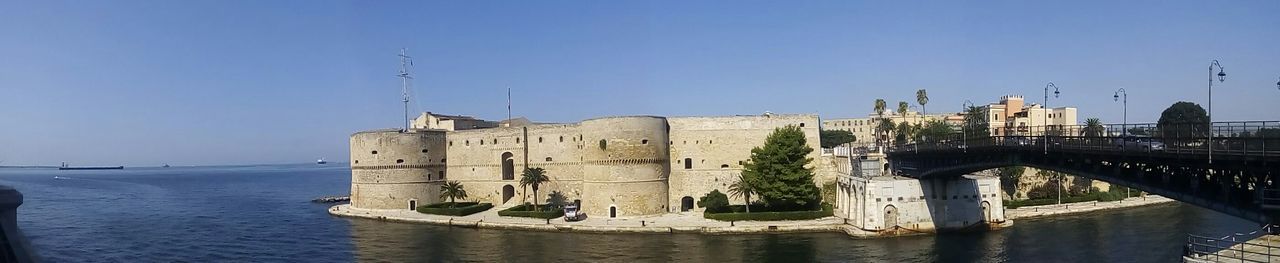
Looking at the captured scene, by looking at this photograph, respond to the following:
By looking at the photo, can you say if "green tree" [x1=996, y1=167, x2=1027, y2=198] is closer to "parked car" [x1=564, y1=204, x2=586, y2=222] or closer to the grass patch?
the grass patch

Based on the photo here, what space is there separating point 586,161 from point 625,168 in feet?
11.4

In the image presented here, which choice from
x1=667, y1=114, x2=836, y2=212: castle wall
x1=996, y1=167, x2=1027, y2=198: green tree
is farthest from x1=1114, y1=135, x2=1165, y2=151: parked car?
x1=996, y1=167, x2=1027, y2=198: green tree

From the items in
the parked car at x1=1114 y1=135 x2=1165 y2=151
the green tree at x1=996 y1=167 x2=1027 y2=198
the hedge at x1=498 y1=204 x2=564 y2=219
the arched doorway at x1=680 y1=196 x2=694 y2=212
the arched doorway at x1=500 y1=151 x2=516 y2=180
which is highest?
the parked car at x1=1114 y1=135 x2=1165 y2=151

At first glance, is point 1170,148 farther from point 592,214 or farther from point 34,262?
point 592,214

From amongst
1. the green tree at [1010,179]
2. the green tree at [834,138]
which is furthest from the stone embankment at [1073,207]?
the green tree at [834,138]

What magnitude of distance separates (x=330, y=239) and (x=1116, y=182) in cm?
4098

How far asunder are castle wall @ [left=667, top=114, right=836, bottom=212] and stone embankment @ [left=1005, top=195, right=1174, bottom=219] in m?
14.1

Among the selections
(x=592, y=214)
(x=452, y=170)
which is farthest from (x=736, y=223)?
(x=452, y=170)

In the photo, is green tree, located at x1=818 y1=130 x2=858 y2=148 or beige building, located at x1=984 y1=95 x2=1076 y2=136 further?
green tree, located at x1=818 y1=130 x2=858 y2=148

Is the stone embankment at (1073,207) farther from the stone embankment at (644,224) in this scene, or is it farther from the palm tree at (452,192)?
the palm tree at (452,192)

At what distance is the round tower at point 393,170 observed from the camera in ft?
193

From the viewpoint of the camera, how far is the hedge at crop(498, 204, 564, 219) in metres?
50.0

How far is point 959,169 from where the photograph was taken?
1436 inches

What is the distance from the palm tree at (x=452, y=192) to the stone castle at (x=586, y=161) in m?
0.70
